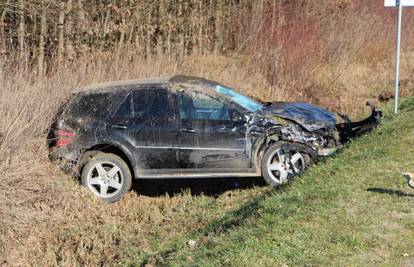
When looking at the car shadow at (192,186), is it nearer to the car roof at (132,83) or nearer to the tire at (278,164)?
the tire at (278,164)

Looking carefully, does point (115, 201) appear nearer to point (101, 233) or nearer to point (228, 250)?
point (101, 233)

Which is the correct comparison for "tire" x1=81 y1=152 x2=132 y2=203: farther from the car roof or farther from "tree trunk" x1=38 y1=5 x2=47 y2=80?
"tree trunk" x1=38 y1=5 x2=47 y2=80

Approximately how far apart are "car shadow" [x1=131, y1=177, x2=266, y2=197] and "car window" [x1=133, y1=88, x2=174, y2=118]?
1.41 meters

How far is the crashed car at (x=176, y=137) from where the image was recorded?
9.35 meters

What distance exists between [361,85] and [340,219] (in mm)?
13370

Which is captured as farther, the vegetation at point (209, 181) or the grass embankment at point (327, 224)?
the vegetation at point (209, 181)

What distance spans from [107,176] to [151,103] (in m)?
1.32

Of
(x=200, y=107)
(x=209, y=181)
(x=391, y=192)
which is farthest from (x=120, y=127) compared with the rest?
(x=391, y=192)

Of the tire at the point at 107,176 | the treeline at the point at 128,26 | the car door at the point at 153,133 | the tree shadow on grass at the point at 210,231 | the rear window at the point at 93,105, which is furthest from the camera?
the treeline at the point at 128,26

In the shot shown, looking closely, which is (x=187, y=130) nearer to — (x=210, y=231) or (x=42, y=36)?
(x=210, y=231)

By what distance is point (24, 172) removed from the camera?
7.88 meters

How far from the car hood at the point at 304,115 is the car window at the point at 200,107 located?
0.75 metres

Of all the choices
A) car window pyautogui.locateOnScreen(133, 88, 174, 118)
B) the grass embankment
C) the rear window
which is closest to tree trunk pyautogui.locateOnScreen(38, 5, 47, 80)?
the rear window

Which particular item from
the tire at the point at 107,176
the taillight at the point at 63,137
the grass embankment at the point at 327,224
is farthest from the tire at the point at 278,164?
the taillight at the point at 63,137
